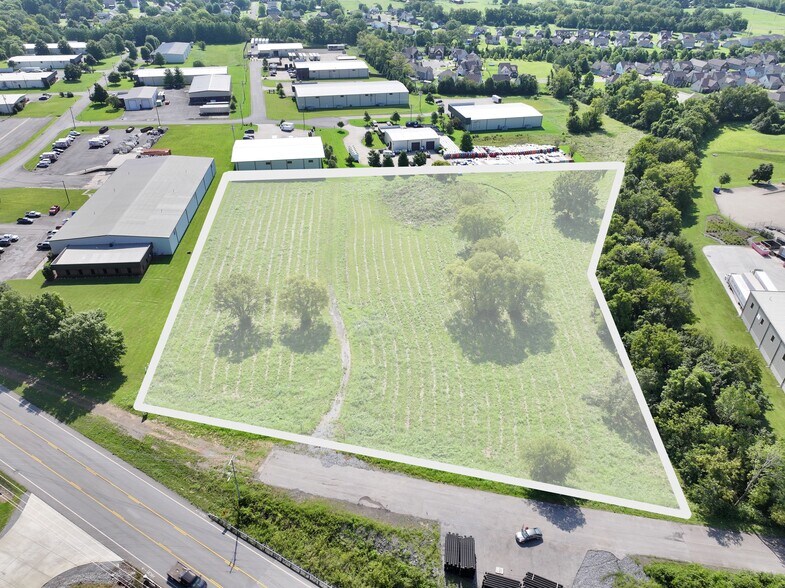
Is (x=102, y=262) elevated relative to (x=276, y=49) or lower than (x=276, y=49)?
lower

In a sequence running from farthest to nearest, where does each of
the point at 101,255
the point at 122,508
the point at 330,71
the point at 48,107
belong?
the point at 330,71 → the point at 48,107 → the point at 101,255 → the point at 122,508

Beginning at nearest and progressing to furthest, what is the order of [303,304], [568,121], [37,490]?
[303,304], [37,490], [568,121]

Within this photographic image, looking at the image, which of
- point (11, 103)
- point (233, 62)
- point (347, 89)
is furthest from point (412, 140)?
point (233, 62)

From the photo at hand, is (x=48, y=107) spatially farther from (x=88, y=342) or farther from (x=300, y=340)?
(x=300, y=340)

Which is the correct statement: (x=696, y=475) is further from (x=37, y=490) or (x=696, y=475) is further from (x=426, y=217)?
(x=37, y=490)

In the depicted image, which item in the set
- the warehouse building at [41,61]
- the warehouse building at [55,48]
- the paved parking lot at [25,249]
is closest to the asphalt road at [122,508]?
the paved parking lot at [25,249]

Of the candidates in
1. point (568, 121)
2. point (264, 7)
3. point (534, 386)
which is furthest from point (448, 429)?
point (264, 7)
